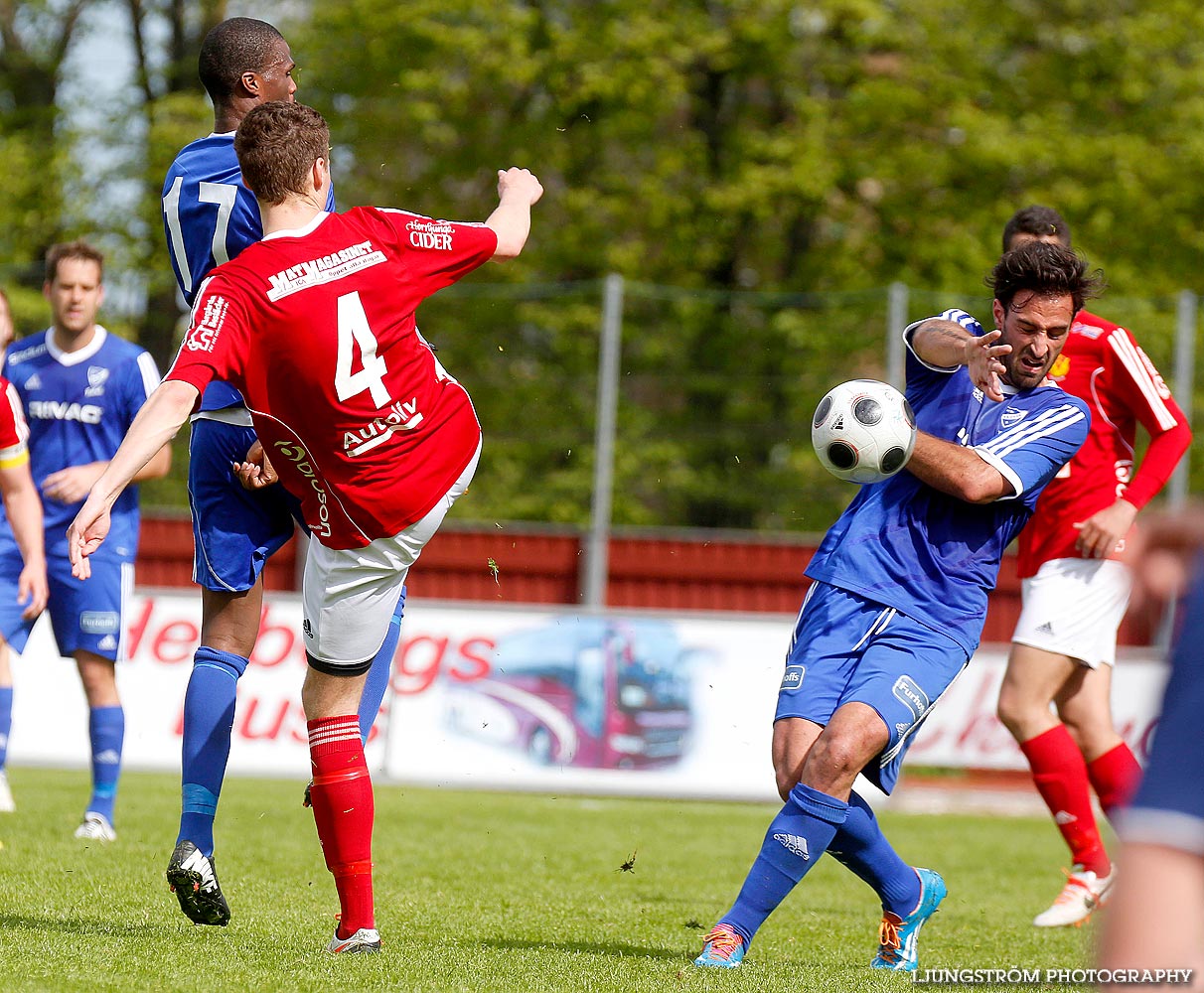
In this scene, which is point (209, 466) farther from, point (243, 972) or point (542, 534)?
point (542, 534)

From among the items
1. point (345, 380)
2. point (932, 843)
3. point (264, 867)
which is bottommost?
point (932, 843)

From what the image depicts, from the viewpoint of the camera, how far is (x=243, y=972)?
3.88 meters

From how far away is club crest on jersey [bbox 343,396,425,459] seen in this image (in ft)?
13.5

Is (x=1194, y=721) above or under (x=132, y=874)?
above

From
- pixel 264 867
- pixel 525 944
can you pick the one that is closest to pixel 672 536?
pixel 264 867

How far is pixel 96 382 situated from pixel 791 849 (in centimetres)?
451

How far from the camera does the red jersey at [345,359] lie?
13.0 ft

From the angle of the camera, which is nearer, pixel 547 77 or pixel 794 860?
pixel 794 860

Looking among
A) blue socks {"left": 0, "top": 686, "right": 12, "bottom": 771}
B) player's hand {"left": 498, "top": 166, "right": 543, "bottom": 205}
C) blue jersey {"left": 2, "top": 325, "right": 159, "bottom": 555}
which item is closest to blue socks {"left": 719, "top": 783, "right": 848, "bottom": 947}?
player's hand {"left": 498, "top": 166, "right": 543, "bottom": 205}

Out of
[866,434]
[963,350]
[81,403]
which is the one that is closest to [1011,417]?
[963,350]

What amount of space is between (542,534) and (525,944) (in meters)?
11.2

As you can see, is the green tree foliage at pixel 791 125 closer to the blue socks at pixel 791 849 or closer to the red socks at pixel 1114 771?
the red socks at pixel 1114 771

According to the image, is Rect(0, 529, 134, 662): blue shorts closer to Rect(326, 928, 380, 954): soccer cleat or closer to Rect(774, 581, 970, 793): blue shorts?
Rect(326, 928, 380, 954): soccer cleat

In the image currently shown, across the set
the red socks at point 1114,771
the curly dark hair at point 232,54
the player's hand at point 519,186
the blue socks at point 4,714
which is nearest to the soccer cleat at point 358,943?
the player's hand at point 519,186
